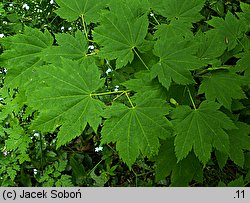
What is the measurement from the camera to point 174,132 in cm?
153

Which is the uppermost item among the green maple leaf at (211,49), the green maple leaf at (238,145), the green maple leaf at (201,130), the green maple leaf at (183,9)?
the green maple leaf at (183,9)

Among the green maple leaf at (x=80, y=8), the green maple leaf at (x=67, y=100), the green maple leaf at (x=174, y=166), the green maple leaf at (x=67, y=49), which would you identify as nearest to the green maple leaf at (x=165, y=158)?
the green maple leaf at (x=174, y=166)

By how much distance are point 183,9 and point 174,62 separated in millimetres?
381

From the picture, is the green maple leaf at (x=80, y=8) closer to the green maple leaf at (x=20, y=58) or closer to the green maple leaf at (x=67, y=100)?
the green maple leaf at (x=20, y=58)

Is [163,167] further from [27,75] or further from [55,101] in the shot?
[27,75]

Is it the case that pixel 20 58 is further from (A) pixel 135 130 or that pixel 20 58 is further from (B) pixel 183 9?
(B) pixel 183 9

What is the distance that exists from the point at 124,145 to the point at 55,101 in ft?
1.09

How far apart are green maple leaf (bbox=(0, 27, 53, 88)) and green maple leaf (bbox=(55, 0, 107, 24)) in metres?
0.20

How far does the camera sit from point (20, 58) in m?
1.74

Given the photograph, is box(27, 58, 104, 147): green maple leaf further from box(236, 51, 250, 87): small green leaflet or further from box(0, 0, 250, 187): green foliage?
box(236, 51, 250, 87): small green leaflet

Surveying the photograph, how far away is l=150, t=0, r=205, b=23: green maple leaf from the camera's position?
180cm

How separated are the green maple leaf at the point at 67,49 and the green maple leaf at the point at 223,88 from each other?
1.91 feet

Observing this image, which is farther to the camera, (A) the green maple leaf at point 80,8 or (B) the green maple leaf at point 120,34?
(A) the green maple leaf at point 80,8

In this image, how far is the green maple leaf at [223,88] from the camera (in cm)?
164
